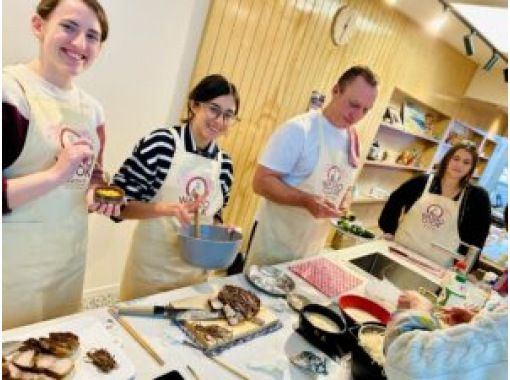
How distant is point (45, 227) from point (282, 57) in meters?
2.22

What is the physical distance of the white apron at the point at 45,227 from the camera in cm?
107

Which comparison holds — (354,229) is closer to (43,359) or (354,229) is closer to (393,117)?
(43,359)

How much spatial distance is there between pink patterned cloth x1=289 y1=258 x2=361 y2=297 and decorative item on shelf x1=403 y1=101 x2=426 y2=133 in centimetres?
330

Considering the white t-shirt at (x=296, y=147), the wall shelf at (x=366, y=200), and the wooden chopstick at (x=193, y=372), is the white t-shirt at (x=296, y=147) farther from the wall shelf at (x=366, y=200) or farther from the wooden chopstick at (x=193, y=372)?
the wall shelf at (x=366, y=200)

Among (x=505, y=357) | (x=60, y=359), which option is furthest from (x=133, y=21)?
(x=505, y=357)

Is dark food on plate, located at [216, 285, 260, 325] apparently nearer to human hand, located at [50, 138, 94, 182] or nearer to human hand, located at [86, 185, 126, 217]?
human hand, located at [86, 185, 126, 217]

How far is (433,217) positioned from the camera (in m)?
2.38

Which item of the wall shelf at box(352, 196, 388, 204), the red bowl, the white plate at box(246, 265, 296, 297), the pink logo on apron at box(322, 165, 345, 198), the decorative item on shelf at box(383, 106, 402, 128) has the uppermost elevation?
the decorative item on shelf at box(383, 106, 402, 128)

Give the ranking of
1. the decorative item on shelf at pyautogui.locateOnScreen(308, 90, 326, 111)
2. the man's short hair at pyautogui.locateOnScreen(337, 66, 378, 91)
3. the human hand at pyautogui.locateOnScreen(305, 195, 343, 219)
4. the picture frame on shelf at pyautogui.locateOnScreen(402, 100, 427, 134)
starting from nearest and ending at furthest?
the human hand at pyautogui.locateOnScreen(305, 195, 343, 219), the man's short hair at pyautogui.locateOnScreen(337, 66, 378, 91), the decorative item on shelf at pyautogui.locateOnScreen(308, 90, 326, 111), the picture frame on shelf at pyautogui.locateOnScreen(402, 100, 427, 134)

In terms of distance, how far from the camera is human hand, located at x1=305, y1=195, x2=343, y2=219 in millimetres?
1742

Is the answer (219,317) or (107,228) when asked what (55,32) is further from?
(107,228)

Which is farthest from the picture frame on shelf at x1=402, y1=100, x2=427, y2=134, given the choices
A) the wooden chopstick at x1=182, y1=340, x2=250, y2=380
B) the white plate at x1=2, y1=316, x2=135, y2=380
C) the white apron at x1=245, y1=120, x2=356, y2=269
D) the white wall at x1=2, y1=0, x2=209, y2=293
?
the white plate at x1=2, y1=316, x2=135, y2=380

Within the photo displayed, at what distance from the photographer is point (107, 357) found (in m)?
0.88

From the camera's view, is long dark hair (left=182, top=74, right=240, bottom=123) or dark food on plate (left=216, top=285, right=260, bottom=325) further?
long dark hair (left=182, top=74, right=240, bottom=123)
